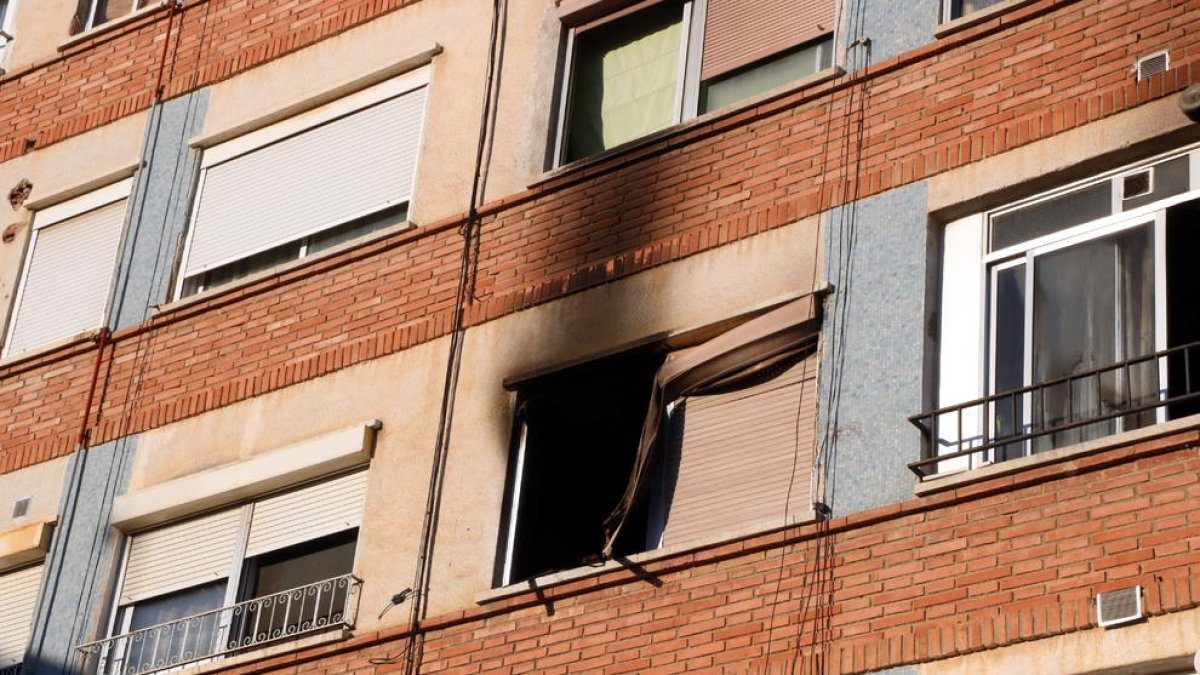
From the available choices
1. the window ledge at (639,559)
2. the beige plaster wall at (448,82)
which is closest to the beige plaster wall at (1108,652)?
the window ledge at (639,559)

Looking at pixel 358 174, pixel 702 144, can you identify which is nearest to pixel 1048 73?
pixel 702 144

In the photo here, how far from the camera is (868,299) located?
12438 mm

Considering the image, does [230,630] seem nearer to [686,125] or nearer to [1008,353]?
[686,125]

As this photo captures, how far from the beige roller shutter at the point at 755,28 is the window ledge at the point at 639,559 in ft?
12.1

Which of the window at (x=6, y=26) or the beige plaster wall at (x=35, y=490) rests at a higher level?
the window at (x=6, y=26)

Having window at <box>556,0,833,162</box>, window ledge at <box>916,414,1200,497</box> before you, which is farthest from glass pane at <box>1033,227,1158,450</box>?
window at <box>556,0,833,162</box>

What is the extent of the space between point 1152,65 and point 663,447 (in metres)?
3.76

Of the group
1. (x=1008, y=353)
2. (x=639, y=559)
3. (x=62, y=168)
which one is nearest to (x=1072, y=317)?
(x=1008, y=353)

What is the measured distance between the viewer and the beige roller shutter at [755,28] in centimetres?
1403

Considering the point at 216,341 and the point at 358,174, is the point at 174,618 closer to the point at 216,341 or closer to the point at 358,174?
the point at 216,341

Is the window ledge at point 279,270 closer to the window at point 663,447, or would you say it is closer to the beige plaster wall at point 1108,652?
the window at point 663,447

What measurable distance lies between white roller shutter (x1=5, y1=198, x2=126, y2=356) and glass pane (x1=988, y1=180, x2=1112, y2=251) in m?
7.87

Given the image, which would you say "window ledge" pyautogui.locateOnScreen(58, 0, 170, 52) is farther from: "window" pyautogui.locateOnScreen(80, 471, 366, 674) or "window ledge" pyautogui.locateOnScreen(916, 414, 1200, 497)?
"window ledge" pyautogui.locateOnScreen(916, 414, 1200, 497)

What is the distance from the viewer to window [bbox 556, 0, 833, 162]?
556 inches
